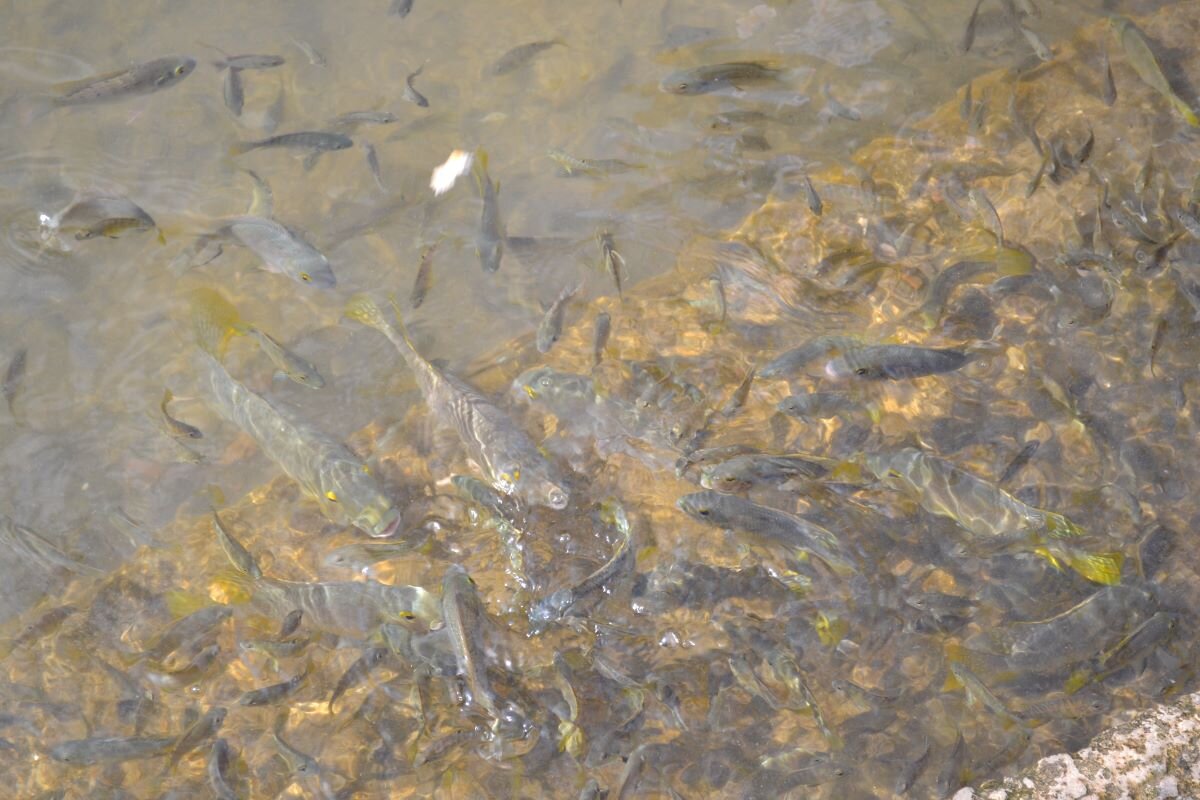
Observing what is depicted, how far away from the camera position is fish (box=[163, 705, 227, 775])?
4480mm

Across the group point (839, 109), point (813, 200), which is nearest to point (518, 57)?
point (839, 109)

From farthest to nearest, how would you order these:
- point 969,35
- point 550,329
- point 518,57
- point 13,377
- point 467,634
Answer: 1. point 518,57
2. point 969,35
3. point 13,377
4. point 550,329
5. point 467,634

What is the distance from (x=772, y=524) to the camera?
4.12 meters

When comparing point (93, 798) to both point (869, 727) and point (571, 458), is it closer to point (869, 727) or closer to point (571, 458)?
point (571, 458)

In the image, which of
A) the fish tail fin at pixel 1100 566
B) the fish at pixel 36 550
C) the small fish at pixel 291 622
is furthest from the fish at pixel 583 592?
the fish at pixel 36 550

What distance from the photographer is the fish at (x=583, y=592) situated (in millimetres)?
4227

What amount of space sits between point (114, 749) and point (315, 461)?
6.25ft

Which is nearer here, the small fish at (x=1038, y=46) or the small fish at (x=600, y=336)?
the small fish at (x=600, y=336)

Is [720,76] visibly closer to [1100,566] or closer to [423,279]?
[423,279]

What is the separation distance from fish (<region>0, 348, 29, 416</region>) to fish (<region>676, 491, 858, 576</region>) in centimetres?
512

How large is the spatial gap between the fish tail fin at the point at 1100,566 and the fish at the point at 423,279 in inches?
174

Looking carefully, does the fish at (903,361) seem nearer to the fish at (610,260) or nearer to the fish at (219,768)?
the fish at (610,260)

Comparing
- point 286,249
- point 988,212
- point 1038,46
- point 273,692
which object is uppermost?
point 1038,46

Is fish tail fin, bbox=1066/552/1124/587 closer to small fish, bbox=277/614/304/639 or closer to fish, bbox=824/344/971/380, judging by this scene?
fish, bbox=824/344/971/380
